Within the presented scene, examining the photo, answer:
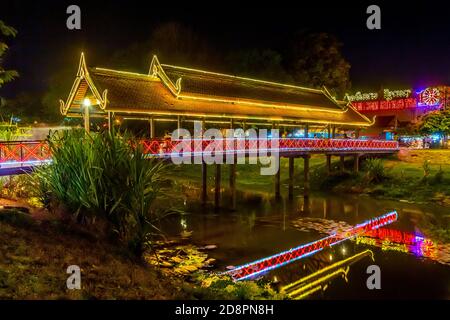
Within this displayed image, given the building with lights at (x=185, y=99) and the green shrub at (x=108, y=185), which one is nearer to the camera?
the green shrub at (x=108, y=185)

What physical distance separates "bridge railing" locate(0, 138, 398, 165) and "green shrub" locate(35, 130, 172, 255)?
0.77 meters

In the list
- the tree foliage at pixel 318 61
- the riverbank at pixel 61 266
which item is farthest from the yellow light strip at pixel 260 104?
the tree foliage at pixel 318 61

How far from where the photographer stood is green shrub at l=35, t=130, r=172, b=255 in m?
10.1

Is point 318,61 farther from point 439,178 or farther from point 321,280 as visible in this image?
point 321,280

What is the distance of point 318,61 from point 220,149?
118 feet

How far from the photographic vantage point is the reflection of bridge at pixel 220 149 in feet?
48.7

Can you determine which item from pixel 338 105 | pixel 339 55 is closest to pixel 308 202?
pixel 338 105

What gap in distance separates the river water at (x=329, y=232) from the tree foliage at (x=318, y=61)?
30031mm

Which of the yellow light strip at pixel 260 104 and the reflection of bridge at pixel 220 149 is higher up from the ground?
the yellow light strip at pixel 260 104

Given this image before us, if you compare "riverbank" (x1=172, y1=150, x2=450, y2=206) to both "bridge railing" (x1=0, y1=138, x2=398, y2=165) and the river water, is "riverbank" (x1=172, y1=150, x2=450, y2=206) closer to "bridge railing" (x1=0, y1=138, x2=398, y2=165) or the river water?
the river water

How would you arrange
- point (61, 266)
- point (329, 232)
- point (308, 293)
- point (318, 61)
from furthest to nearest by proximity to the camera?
point (318, 61) → point (329, 232) → point (308, 293) → point (61, 266)

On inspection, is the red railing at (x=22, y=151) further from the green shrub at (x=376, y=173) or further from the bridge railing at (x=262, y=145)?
the green shrub at (x=376, y=173)

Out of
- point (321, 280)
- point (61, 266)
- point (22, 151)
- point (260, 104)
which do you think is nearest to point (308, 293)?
point (321, 280)

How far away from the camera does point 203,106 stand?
76.7 ft
